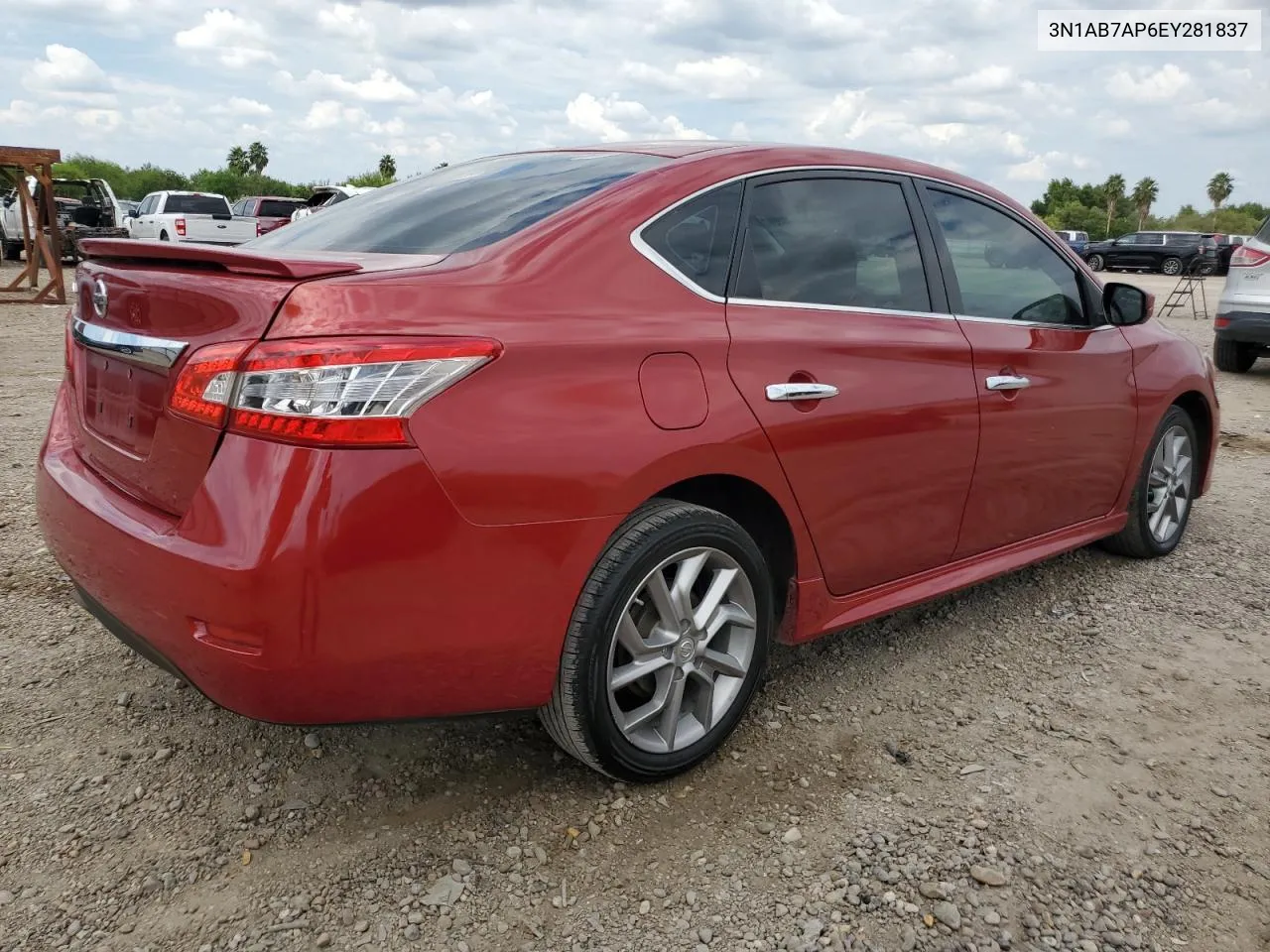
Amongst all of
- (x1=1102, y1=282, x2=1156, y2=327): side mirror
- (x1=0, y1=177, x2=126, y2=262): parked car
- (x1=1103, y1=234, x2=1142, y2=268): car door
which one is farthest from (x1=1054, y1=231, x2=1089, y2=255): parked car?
(x1=1102, y1=282, x2=1156, y2=327): side mirror

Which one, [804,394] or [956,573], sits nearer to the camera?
[804,394]

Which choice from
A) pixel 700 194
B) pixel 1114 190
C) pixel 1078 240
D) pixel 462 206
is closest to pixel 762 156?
pixel 700 194

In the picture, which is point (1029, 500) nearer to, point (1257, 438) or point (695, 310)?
point (695, 310)

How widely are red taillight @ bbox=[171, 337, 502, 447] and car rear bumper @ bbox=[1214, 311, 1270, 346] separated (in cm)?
959

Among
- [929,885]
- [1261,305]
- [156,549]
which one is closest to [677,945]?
[929,885]

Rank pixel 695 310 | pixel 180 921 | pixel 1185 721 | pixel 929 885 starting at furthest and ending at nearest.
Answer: pixel 1185 721 < pixel 695 310 < pixel 929 885 < pixel 180 921

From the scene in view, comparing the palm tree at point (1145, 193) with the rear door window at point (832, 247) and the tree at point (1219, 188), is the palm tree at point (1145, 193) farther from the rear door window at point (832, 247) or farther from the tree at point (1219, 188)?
the rear door window at point (832, 247)

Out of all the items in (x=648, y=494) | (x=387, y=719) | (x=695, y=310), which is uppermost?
(x=695, y=310)

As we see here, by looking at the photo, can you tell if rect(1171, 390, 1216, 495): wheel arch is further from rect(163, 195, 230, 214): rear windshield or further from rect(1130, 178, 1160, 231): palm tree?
rect(1130, 178, 1160, 231): palm tree

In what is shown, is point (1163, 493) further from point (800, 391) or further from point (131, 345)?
point (131, 345)

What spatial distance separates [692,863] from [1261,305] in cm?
933

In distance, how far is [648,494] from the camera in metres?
2.30

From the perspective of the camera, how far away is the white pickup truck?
22.9 metres

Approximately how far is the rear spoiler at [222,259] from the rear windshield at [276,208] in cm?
2430
